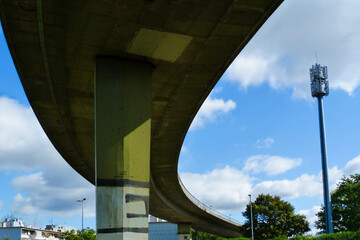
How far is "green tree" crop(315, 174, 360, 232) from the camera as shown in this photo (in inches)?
1996

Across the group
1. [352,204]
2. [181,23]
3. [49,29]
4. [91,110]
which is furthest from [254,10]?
[352,204]

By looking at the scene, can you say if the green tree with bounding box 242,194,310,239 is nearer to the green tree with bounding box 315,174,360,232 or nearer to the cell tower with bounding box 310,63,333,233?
the green tree with bounding box 315,174,360,232

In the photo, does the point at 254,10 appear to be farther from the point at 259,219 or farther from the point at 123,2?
the point at 259,219

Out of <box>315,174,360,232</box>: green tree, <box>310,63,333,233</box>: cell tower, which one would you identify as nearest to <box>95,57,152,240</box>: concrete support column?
<box>315,174,360,232</box>: green tree

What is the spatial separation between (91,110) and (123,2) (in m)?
8.90

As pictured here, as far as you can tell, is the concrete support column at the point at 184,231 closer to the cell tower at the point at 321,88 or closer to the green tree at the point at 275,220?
the green tree at the point at 275,220

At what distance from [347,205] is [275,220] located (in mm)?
10270

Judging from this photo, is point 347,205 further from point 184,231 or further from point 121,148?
point 121,148

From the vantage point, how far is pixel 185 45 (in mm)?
15234

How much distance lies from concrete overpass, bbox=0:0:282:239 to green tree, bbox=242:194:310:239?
42146mm

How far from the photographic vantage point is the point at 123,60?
1578 centimetres

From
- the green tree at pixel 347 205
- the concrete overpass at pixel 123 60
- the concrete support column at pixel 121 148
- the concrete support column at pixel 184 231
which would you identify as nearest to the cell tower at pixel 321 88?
the green tree at pixel 347 205

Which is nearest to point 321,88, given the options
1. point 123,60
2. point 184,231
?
point 184,231

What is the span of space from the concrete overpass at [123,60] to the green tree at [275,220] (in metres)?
42.1
